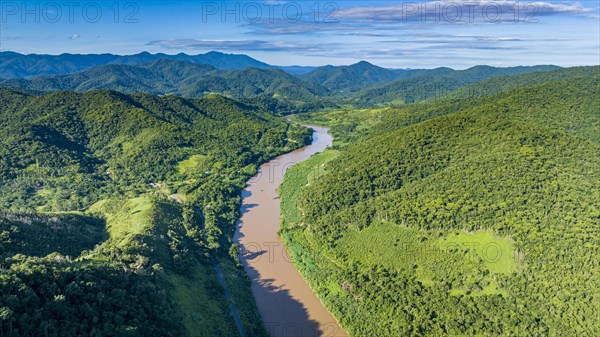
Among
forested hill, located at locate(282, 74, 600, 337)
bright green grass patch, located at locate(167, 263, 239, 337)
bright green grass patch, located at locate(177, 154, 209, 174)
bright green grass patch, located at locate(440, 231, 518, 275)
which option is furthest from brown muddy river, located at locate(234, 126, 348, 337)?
bright green grass patch, located at locate(440, 231, 518, 275)

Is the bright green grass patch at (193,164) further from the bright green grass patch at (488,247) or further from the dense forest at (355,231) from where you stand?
the bright green grass patch at (488,247)

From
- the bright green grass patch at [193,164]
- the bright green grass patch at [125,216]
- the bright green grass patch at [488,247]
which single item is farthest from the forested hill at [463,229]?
the bright green grass patch at [193,164]

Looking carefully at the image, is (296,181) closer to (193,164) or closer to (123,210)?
(193,164)

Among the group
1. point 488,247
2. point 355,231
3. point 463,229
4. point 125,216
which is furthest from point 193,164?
point 488,247

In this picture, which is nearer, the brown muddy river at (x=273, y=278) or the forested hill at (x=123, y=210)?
the forested hill at (x=123, y=210)

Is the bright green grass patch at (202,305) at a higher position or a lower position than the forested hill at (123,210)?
lower

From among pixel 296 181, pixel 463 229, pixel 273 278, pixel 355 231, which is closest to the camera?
pixel 463 229

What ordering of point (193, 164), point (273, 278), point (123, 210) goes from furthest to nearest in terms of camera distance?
1. point (193, 164)
2. point (123, 210)
3. point (273, 278)
